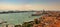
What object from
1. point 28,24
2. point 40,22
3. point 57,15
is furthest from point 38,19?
point 57,15

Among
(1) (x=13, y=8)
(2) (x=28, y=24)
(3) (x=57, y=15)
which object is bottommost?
(2) (x=28, y=24)

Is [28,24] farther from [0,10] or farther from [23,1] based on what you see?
[0,10]

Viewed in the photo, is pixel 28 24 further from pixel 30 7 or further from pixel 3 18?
pixel 3 18

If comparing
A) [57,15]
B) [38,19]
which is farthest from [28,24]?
[57,15]

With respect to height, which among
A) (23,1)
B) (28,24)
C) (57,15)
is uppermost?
(23,1)

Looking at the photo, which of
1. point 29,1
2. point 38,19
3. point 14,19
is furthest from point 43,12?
point 14,19

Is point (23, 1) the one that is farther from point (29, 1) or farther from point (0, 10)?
point (0, 10)

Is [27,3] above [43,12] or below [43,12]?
above

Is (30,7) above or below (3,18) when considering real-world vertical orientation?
above
